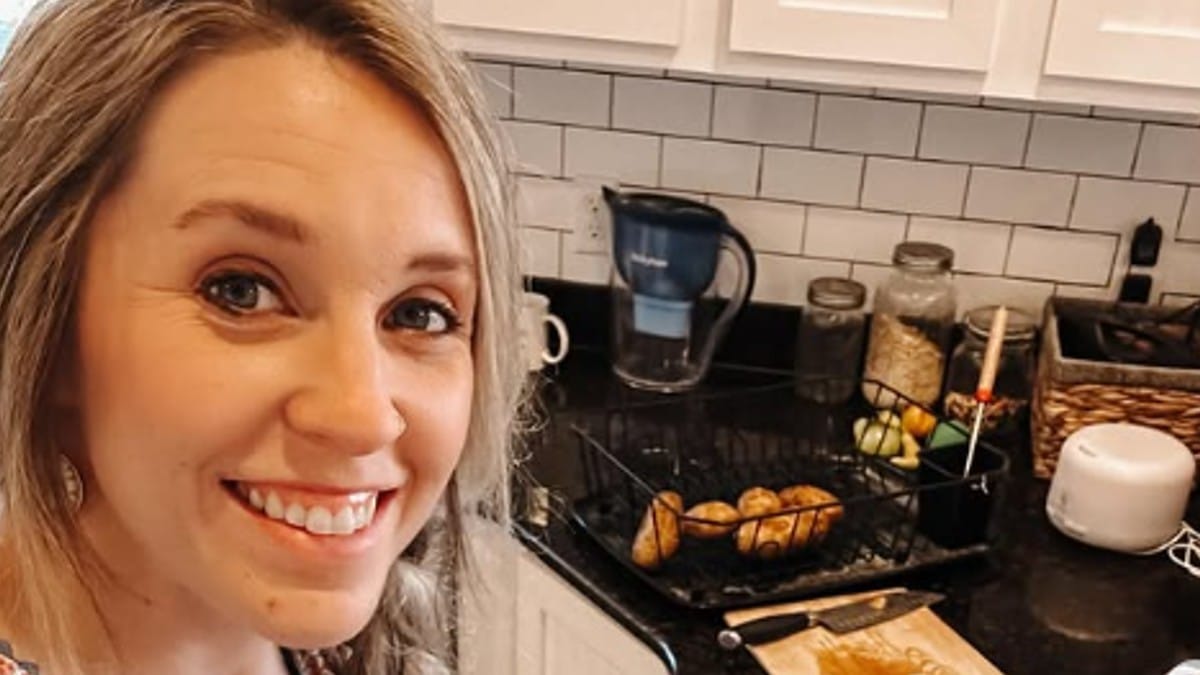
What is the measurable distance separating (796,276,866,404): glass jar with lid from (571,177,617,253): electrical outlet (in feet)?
1.10

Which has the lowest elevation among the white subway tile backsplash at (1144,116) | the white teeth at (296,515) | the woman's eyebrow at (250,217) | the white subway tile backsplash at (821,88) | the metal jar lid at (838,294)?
the metal jar lid at (838,294)

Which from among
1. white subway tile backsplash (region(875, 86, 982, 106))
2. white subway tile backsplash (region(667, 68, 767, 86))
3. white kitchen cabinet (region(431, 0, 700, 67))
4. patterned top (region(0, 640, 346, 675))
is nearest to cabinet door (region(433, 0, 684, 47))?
white kitchen cabinet (region(431, 0, 700, 67))

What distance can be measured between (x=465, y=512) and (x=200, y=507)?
361 millimetres

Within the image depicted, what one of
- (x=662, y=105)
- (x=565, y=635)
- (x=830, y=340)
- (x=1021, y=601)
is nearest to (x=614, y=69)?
(x=662, y=105)

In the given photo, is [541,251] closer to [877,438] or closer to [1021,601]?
[877,438]

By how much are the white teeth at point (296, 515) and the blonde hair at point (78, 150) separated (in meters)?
0.17

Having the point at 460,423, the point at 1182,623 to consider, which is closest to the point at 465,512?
the point at 460,423

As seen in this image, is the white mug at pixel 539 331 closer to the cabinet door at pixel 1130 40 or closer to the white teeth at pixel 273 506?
the cabinet door at pixel 1130 40

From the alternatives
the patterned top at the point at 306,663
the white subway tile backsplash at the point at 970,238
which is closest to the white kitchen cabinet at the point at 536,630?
the patterned top at the point at 306,663

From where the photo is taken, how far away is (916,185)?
78.5 inches

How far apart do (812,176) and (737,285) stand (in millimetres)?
198

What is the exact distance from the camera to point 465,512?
1.15 m

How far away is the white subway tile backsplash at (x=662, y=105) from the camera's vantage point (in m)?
2.01

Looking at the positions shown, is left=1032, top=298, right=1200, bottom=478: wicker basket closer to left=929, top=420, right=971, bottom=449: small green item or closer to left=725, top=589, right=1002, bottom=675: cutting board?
left=929, top=420, right=971, bottom=449: small green item
